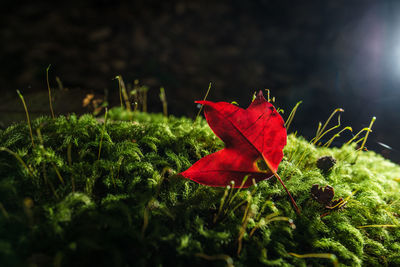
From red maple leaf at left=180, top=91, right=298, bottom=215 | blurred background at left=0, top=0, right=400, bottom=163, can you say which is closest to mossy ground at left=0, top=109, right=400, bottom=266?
red maple leaf at left=180, top=91, right=298, bottom=215

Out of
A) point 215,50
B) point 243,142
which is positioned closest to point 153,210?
point 243,142

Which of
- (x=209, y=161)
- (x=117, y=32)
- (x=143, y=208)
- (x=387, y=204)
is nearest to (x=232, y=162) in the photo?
(x=209, y=161)

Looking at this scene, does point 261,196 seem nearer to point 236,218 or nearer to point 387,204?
point 236,218

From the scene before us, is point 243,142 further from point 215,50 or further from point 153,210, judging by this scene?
point 215,50

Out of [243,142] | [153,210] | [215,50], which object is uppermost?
[215,50]

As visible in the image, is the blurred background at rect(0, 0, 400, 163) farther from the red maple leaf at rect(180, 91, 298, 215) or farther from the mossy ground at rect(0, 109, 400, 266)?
the red maple leaf at rect(180, 91, 298, 215)

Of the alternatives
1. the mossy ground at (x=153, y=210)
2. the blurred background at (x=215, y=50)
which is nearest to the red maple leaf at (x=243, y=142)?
the mossy ground at (x=153, y=210)
